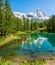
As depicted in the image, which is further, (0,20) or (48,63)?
(0,20)

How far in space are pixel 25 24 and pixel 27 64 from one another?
123077 mm

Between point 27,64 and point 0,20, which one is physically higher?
point 0,20

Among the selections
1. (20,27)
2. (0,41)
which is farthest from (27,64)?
(20,27)

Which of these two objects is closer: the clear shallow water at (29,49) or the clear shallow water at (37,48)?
the clear shallow water at (29,49)

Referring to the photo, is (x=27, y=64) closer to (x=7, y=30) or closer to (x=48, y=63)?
(x=48, y=63)

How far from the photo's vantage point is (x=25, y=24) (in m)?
152

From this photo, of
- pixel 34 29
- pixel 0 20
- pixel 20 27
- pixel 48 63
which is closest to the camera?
pixel 48 63

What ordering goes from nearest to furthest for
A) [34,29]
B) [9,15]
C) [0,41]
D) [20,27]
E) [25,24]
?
[0,41]
[9,15]
[20,27]
[25,24]
[34,29]

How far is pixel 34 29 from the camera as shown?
164m

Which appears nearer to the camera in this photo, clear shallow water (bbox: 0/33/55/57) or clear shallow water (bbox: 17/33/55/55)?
clear shallow water (bbox: 0/33/55/57)

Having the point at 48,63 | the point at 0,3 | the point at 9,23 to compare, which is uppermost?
the point at 0,3

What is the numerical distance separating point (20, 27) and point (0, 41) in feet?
271

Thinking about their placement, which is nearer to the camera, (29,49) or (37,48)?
(29,49)

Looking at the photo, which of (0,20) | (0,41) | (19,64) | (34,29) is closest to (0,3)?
(0,20)
